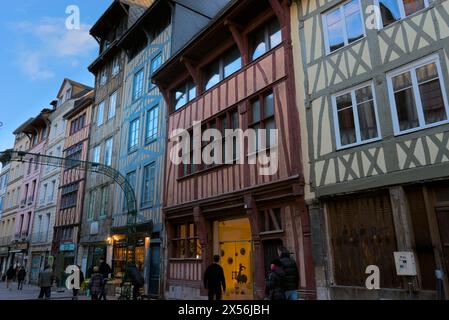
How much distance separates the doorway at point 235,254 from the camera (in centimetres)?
1070

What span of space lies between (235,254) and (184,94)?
673cm

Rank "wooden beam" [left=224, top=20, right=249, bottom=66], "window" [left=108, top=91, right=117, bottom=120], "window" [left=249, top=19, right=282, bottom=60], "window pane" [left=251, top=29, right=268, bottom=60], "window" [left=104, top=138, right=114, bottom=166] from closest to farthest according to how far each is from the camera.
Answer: "window" [left=249, top=19, right=282, bottom=60]
"window pane" [left=251, top=29, right=268, bottom=60]
"wooden beam" [left=224, top=20, right=249, bottom=66]
"window" [left=104, top=138, right=114, bottom=166]
"window" [left=108, top=91, right=117, bottom=120]

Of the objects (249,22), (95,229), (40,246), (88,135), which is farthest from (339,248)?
(40,246)

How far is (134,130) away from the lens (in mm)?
17734

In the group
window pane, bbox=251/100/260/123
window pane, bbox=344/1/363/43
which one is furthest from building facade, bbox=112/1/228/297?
window pane, bbox=344/1/363/43

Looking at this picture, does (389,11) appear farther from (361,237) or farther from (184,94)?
(184,94)

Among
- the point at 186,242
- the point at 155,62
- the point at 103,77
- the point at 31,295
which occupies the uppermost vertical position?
the point at 103,77

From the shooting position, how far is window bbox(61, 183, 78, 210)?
22159mm

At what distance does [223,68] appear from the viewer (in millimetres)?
12539

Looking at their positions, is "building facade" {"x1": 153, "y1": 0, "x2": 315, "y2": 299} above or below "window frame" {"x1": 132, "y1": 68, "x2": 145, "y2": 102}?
below

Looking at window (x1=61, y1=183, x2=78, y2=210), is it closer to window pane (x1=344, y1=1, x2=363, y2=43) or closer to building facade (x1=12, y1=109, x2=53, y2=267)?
building facade (x1=12, y1=109, x2=53, y2=267)

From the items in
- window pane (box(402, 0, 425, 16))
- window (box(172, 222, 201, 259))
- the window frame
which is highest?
the window frame

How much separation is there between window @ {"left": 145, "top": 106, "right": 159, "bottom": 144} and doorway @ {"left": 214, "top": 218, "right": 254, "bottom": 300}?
5.87 meters

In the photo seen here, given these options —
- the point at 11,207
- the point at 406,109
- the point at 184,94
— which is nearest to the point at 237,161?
the point at 406,109
